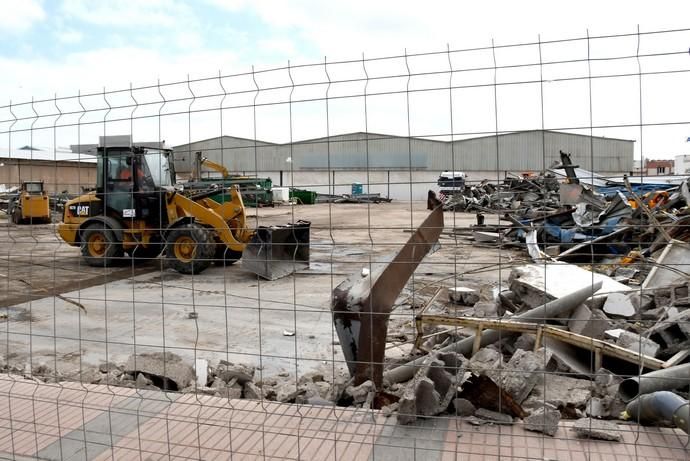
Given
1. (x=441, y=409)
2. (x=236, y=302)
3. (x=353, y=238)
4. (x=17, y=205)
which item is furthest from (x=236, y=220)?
(x=17, y=205)

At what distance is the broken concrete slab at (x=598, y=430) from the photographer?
9.80 ft

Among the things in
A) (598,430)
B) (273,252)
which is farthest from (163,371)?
(273,252)

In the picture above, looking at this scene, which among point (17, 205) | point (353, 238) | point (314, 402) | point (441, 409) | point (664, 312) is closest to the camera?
point (441, 409)

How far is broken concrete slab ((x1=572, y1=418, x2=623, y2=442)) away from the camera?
9.80 ft

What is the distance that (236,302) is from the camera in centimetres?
961

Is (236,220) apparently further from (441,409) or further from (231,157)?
(441,409)

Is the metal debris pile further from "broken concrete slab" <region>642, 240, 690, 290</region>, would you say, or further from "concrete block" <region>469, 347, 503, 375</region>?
"broken concrete slab" <region>642, 240, 690, 290</region>

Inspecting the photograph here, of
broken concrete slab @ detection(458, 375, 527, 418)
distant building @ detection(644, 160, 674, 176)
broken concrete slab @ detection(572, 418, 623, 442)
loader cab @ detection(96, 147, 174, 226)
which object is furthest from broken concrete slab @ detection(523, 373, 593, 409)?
loader cab @ detection(96, 147, 174, 226)

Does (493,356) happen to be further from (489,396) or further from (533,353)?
(489,396)

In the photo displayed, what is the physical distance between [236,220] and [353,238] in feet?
22.3

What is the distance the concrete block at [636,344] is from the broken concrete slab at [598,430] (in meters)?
1.41

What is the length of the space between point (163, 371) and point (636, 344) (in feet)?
12.1

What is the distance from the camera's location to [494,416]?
3271 mm

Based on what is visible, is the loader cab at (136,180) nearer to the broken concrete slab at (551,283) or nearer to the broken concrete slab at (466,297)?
the broken concrete slab at (466,297)
